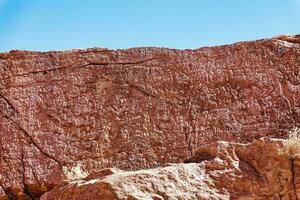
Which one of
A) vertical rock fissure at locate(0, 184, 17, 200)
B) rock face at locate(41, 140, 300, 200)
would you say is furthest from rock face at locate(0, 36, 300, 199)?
rock face at locate(41, 140, 300, 200)

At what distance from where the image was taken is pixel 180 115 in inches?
348

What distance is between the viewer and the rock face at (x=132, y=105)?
8.61 meters

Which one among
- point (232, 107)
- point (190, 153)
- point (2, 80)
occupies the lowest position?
point (190, 153)

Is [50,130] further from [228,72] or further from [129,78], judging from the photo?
[228,72]

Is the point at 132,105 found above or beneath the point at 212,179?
above

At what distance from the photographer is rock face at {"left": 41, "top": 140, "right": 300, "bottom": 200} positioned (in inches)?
231

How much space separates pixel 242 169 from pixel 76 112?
122 inches

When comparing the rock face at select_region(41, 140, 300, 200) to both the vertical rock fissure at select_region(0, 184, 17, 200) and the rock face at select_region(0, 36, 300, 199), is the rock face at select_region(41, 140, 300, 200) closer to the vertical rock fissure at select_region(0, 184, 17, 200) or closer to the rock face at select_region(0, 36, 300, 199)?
the rock face at select_region(0, 36, 300, 199)

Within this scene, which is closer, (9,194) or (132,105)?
(9,194)

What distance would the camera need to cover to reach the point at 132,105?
8.88 meters

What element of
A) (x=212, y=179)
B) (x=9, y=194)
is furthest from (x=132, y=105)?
(x=212, y=179)

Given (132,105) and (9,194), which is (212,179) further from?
(9,194)

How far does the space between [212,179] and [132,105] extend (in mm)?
2814

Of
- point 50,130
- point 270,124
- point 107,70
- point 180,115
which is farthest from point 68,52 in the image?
point 270,124
